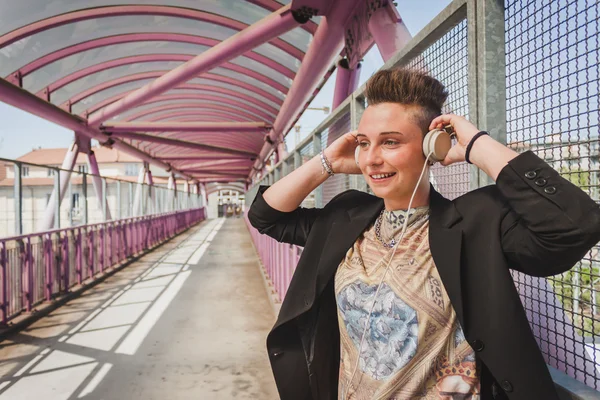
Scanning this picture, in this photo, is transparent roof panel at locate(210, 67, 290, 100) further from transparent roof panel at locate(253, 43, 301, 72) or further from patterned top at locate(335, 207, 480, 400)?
patterned top at locate(335, 207, 480, 400)

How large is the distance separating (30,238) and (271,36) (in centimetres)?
447

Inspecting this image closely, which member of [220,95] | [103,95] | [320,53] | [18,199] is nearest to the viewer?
[18,199]

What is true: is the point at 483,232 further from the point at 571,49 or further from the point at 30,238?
the point at 30,238

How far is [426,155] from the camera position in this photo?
3.87 ft

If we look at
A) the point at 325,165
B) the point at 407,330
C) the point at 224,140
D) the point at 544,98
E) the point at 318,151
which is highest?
the point at 224,140

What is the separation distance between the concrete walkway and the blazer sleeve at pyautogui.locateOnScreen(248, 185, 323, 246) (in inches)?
91.2

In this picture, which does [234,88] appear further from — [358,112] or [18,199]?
[358,112]

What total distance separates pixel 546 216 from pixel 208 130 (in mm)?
11511

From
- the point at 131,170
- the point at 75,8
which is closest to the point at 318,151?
the point at 75,8

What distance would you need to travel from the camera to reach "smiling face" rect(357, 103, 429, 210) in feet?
3.88

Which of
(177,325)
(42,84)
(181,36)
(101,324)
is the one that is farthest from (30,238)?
(181,36)

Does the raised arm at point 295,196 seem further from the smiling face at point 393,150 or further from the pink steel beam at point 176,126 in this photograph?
the pink steel beam at point 176,126

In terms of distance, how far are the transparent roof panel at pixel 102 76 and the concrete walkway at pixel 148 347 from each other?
4.33m

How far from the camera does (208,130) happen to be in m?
11.8
